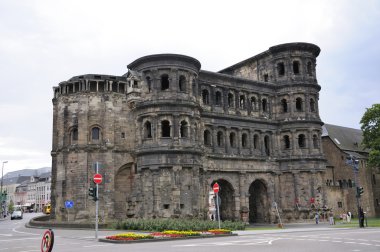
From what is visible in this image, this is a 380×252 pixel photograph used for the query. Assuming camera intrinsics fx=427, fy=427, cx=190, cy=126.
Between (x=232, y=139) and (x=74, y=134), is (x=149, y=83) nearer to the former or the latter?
(x=74, y=134)

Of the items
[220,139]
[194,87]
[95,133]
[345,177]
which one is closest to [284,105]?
[220,139]

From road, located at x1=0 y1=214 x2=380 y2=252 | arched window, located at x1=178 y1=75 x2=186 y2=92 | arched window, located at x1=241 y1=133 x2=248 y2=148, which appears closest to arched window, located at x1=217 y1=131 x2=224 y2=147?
arched window, located at x1=241 y1=133 x2=248 y2=148

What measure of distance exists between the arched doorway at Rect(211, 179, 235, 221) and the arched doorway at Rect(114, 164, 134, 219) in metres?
9.21

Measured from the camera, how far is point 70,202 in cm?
3853

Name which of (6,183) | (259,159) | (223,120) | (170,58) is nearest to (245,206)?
(259,159)

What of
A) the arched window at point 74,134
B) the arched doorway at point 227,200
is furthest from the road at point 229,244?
the arched doorway at point 227,200

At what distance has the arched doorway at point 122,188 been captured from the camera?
134ft

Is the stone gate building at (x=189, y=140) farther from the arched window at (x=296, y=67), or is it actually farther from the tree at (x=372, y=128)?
the tree at (x=372, y=128)

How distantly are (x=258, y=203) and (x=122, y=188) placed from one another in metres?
15.7

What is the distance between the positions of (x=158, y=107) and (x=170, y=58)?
189 inches

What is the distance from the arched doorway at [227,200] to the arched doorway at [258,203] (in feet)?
14.1

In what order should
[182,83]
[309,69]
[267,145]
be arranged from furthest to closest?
[309,69], [267,145], [182,83]

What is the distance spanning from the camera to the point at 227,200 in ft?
145

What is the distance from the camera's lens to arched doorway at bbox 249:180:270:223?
154 ft
